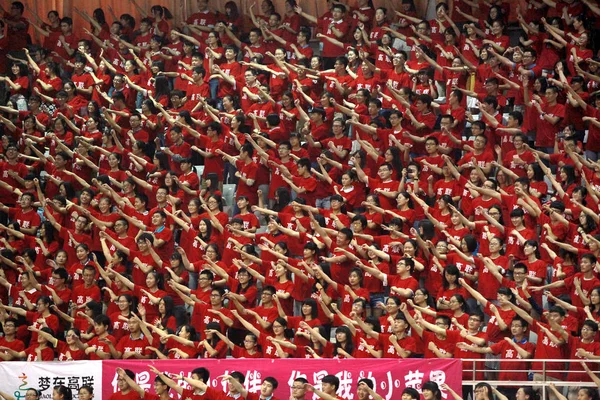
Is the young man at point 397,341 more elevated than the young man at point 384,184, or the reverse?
the young man at point 384,184

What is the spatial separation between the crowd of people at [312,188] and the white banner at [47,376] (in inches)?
31.9

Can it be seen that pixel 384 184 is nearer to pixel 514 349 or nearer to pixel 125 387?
pixel 514 349

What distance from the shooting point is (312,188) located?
12.7 meters

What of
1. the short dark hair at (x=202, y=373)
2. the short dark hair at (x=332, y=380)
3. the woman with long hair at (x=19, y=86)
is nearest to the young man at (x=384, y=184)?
the short dark hair at (x=332, y=380)

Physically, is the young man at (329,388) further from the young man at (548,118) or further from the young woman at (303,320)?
the young man at (548,118)

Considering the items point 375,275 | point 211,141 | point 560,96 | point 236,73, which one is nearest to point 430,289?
point 375,275

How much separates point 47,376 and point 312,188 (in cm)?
352

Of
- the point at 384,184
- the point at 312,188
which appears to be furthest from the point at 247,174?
the point at 384,184

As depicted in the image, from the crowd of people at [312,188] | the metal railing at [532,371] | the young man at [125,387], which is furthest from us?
the crowd of people at [312,188]

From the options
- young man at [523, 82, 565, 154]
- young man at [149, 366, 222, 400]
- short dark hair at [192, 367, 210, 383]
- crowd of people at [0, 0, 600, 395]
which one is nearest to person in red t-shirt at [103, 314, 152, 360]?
crowd of people at [0, 0, 600, 395]

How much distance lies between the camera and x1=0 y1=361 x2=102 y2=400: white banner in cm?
1045

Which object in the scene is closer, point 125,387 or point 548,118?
point 125,387

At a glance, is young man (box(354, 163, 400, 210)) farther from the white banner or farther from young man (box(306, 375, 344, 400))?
the white banner

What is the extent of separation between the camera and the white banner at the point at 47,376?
10445mm
